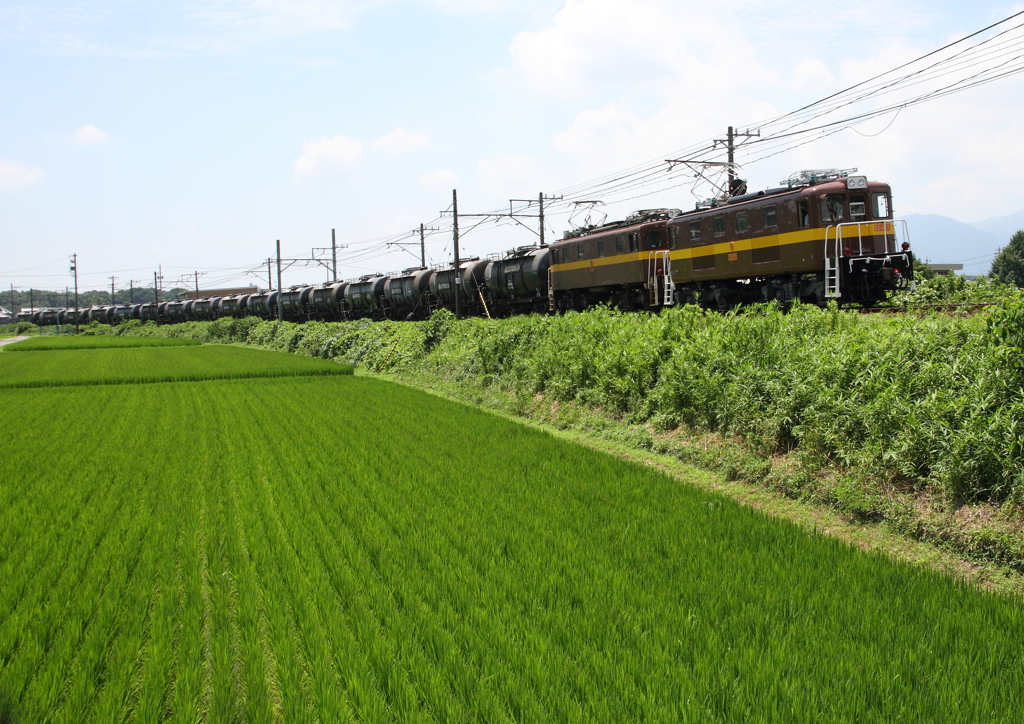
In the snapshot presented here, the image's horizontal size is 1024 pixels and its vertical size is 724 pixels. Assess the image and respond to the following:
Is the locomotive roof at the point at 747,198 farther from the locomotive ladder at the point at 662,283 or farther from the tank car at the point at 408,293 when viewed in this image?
the tank car at the point at 408,293

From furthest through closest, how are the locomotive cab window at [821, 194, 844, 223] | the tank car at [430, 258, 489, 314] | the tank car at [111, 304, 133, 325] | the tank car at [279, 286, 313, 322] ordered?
1. the tank car at [111, 304, 133, 325]
2. the tank car at [279, 286, 313, 322]
3. the tank car at [430, 258, 489, 314]
4. the locomotive cab window at [821, 194, 844, 223]

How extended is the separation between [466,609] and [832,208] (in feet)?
54.6

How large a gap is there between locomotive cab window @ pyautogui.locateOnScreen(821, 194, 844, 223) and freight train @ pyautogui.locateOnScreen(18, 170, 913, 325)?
0.08ft

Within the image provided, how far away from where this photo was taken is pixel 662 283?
25.3 m

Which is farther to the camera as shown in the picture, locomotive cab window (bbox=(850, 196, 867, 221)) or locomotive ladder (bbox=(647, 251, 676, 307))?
locomotive ladder (bbox=(647, 251, 676, 307))

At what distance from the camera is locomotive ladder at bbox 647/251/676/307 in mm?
24297

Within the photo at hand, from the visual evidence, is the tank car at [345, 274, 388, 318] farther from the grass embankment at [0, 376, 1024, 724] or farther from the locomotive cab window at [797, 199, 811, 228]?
the grass embankment at [0, 376, 1024, 724]

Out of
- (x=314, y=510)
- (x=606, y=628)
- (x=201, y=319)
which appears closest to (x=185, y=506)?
(x=314, y=510)

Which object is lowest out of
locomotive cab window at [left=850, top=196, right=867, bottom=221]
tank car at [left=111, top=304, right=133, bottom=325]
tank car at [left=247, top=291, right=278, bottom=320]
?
locomotive cab window at [left=850, top=196, right=867, bottom=221]

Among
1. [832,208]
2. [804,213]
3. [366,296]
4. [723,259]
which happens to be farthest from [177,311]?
[832,208]

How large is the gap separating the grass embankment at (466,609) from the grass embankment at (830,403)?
63.0 inches

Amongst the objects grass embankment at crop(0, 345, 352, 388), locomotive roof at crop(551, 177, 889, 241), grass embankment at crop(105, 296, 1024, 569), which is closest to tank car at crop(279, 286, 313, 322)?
grass embankment at crop(0, 345, 352, 388)

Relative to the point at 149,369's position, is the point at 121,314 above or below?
above

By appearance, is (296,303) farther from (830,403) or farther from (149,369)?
(830,403)
